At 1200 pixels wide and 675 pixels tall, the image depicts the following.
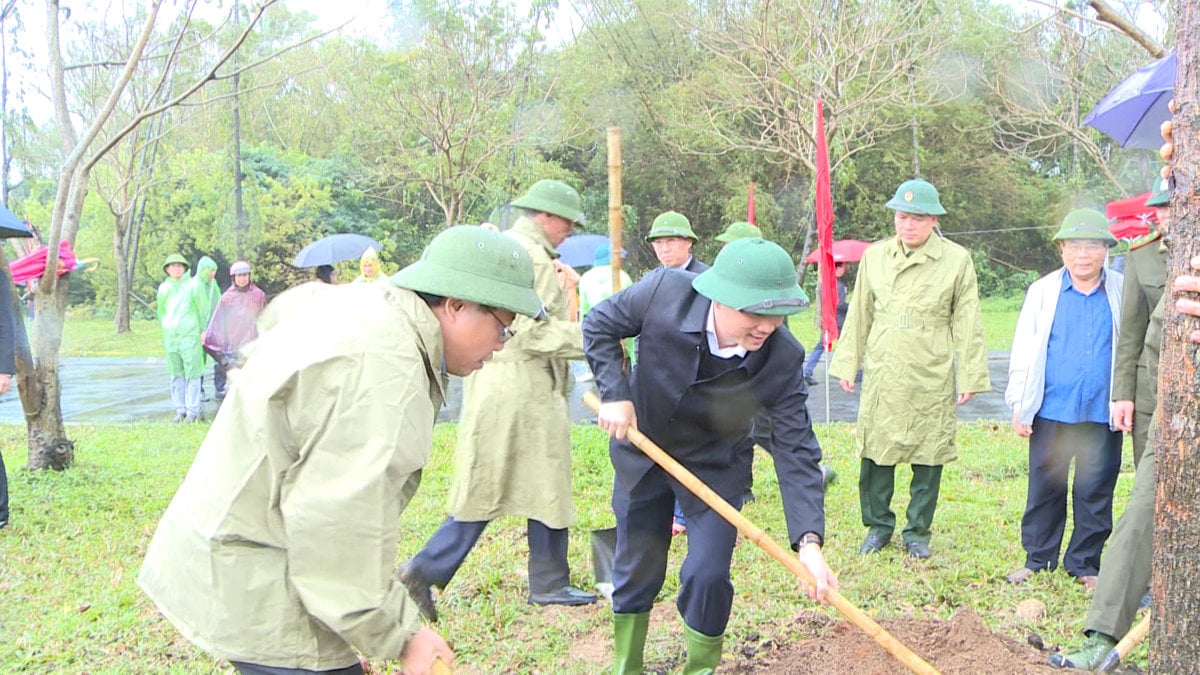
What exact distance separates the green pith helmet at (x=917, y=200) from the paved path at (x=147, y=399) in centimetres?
376

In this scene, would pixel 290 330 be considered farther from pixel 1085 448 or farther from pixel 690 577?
pixel 1085 448

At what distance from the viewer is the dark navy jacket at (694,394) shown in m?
3.40

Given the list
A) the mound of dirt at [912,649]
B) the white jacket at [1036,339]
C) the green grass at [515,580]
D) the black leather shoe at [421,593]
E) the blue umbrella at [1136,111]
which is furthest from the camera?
the white jacket at [1036,339]

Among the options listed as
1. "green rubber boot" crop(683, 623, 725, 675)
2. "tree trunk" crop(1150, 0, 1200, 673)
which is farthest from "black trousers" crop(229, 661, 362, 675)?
"tree trunk" crop(1150, 0, 1200, 673)

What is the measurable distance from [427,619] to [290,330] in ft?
8.76

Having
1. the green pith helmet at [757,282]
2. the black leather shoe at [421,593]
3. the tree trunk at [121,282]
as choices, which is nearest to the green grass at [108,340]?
the tree trunk at [121,282]

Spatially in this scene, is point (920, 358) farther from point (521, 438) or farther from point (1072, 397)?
point (521, 438)

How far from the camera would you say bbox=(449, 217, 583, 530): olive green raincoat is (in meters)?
4.55

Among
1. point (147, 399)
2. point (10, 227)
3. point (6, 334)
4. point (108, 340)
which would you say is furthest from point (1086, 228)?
point (108, 340)

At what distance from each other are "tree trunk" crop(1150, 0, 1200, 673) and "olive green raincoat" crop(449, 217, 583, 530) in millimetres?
2379

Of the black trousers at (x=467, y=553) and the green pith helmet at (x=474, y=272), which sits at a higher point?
the green pith helmet at (x=474, y=272)

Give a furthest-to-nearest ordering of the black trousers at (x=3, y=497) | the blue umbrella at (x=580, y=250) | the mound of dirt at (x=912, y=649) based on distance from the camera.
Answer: the blue umbrella at (x=580, y=250), the black trousers at (x=3, y=497), the mound of dirt at (x=912, y=649)

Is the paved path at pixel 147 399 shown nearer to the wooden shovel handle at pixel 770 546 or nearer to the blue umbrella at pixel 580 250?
the blue umbrella at pixel 580 250

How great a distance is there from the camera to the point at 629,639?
148 inches
